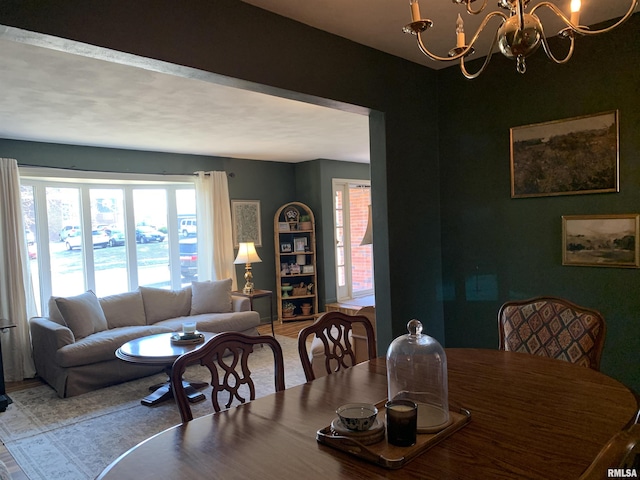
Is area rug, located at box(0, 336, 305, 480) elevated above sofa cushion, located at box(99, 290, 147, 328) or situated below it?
below

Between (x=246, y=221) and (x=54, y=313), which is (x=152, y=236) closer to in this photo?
(x=246, y=221)

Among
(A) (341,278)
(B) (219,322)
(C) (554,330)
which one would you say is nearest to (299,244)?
(A) (341,278)

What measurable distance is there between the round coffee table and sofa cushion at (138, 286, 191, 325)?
3.29 ft

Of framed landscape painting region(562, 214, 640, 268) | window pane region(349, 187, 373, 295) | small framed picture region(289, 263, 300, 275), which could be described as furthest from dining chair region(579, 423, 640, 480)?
window pane region(349, 187, 373, 295)

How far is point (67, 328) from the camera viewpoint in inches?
164

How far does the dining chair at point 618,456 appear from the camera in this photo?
667 millimetres

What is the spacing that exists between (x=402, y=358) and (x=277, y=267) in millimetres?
5591

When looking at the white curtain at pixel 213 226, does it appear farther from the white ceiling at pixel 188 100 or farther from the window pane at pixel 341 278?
the window pane at pixel 341 278

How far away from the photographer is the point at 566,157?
9.18 ft

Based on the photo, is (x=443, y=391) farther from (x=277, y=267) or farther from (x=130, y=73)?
(x=277, y=267)

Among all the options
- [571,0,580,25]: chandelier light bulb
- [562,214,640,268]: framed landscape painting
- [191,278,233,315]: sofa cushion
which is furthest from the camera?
[191,278,233,315]: sofa cushion

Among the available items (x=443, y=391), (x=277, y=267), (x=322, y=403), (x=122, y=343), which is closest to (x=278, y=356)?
(x=322, y=403)

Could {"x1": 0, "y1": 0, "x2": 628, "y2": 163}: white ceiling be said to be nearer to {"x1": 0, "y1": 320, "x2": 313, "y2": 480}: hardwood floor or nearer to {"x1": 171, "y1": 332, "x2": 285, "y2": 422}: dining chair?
{"x1": 171, "y1": 332, "x2": 285, "y2": 422}: dining chair

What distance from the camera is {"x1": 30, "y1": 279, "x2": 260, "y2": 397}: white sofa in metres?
4.07
